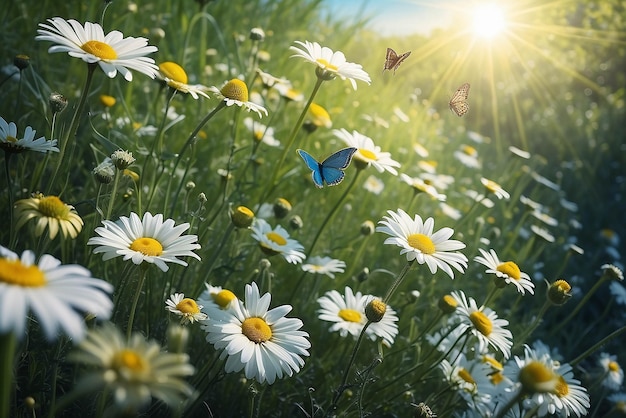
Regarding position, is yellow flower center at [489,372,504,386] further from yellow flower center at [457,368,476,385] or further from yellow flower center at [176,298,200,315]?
yellow flower center at [176,298,200,315]

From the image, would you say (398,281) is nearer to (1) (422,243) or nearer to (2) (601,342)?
(1) (422,243)

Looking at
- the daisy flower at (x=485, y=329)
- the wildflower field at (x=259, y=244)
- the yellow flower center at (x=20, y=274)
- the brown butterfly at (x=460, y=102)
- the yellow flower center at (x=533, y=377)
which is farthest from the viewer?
the brown butterfly at (x=460, y=102)

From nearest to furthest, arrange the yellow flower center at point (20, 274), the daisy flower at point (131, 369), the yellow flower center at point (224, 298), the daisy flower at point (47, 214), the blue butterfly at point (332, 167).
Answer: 1. the daisy flower at point (131, 369)
2. the yellow flower center at point (20, 274)
3. the daisy flower at point (47, 214)
4. the yellow flower center at point (224, 298)
5. the blue butterfly at point (332, 167)

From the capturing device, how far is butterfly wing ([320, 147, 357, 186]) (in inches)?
72.0

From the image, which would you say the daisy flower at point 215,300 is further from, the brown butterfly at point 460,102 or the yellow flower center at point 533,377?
the brown butterfly at point 460,102

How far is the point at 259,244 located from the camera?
211cm

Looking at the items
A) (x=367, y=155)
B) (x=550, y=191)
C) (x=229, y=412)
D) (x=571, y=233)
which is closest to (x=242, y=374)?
(x=229, y=412)

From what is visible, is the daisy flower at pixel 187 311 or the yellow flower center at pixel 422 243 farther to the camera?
the yellow flower center at pixel 422 243

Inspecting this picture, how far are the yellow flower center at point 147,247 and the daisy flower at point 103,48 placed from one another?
0.40 meters

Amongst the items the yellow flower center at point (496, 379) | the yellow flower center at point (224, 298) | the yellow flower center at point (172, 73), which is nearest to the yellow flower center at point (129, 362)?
the yellow flower center at point (224, 298)

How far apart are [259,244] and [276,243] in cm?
8

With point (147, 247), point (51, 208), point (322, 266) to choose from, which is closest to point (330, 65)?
point (322, 266)

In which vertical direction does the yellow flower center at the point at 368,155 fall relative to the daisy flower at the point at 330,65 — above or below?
below

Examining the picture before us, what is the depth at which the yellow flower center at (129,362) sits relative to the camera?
0.79 m
